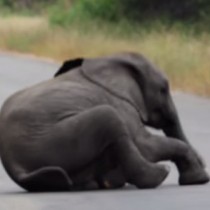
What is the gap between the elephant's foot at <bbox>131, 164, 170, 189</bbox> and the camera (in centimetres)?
968

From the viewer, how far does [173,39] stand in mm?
34062

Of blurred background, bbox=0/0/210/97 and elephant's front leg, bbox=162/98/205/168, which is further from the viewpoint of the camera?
blurred background, bbox=0/0/210/97

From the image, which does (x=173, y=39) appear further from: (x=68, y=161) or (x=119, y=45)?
(x=68, y=161)

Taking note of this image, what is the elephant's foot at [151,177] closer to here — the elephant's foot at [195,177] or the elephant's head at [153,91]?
the elephant's foot at [195,177]

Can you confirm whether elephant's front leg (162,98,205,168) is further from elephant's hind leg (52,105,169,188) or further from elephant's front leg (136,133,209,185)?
elephant's hind leg (52,105,169,188)

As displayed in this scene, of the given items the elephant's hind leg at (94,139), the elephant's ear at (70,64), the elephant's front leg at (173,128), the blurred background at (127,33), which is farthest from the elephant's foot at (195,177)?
the blurred background at (127,33)

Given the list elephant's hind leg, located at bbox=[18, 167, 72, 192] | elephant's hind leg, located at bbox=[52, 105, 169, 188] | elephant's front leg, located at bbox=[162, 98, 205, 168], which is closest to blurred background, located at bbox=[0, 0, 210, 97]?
elephant's front leg, located at bbox=[162, 98, 205, 168]

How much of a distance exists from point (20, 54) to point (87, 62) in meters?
30.4

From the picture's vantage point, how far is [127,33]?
4206cm

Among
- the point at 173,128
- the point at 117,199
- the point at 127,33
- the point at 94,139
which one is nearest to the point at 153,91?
the point at 173,128

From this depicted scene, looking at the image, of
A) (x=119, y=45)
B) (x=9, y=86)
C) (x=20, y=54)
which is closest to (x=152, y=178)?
(x=9, y=86)

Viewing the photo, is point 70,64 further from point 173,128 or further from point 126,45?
point 126,45

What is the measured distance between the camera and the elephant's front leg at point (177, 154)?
9.74 meters

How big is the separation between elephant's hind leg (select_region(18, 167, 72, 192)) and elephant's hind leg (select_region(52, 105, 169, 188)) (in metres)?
0.11
